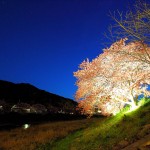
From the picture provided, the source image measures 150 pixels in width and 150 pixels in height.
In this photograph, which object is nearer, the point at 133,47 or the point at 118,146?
the point at 118,146

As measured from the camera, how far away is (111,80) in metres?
26.1

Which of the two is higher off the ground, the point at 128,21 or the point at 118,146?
the point at 128,21

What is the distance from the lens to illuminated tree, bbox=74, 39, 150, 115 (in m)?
25.5

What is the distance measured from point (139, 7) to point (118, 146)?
24.5 ft

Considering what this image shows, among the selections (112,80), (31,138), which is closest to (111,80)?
(112,80)

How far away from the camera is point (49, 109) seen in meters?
185

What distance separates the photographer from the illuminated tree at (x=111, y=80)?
25.5 m

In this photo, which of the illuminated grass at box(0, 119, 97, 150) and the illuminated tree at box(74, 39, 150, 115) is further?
the illuminated grass at box(0, 119, 97, 150)

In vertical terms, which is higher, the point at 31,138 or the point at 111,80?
the point at 111,80

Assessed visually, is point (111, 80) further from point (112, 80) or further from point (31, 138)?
point (31, 138)

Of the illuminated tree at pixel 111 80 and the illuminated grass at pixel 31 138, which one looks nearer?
the illuminated tree at pixel 111 80

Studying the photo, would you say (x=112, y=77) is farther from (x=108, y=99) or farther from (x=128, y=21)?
(x=128, y=21)

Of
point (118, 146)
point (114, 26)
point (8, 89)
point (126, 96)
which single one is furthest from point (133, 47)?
point (8, 89)

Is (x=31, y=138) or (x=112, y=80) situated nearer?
(x=112, y=80)
